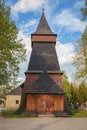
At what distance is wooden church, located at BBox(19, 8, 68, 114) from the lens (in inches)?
1373

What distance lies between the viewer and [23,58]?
1109 inches

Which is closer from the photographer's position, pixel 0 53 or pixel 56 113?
pixel 0 53

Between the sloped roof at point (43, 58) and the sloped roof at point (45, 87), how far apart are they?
2569mm

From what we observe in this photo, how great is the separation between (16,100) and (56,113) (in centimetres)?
3953

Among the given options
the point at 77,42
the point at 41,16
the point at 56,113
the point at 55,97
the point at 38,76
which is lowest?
the point at 56,113

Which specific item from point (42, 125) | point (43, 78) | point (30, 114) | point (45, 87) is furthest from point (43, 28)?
point (42, 125)

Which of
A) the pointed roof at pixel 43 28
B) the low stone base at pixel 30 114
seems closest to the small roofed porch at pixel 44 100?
the low stone base at pixel 30 114

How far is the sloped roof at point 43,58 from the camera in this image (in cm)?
4019

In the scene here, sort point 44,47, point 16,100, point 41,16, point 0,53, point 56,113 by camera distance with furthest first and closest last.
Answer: point 16,100, point 41,16, point 44,47, point 56,113, point 0,53

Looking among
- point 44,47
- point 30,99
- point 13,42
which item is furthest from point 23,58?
point 44,47

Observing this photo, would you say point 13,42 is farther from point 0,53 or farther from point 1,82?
point 1,82

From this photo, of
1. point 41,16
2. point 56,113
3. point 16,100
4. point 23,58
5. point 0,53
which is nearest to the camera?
point 0,53

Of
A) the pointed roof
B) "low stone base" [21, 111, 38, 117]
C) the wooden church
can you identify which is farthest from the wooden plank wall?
the pointed roof

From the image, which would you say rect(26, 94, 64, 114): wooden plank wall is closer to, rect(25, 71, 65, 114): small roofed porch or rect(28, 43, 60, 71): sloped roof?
rect(25, 71, 65, 114): small roofed porch
